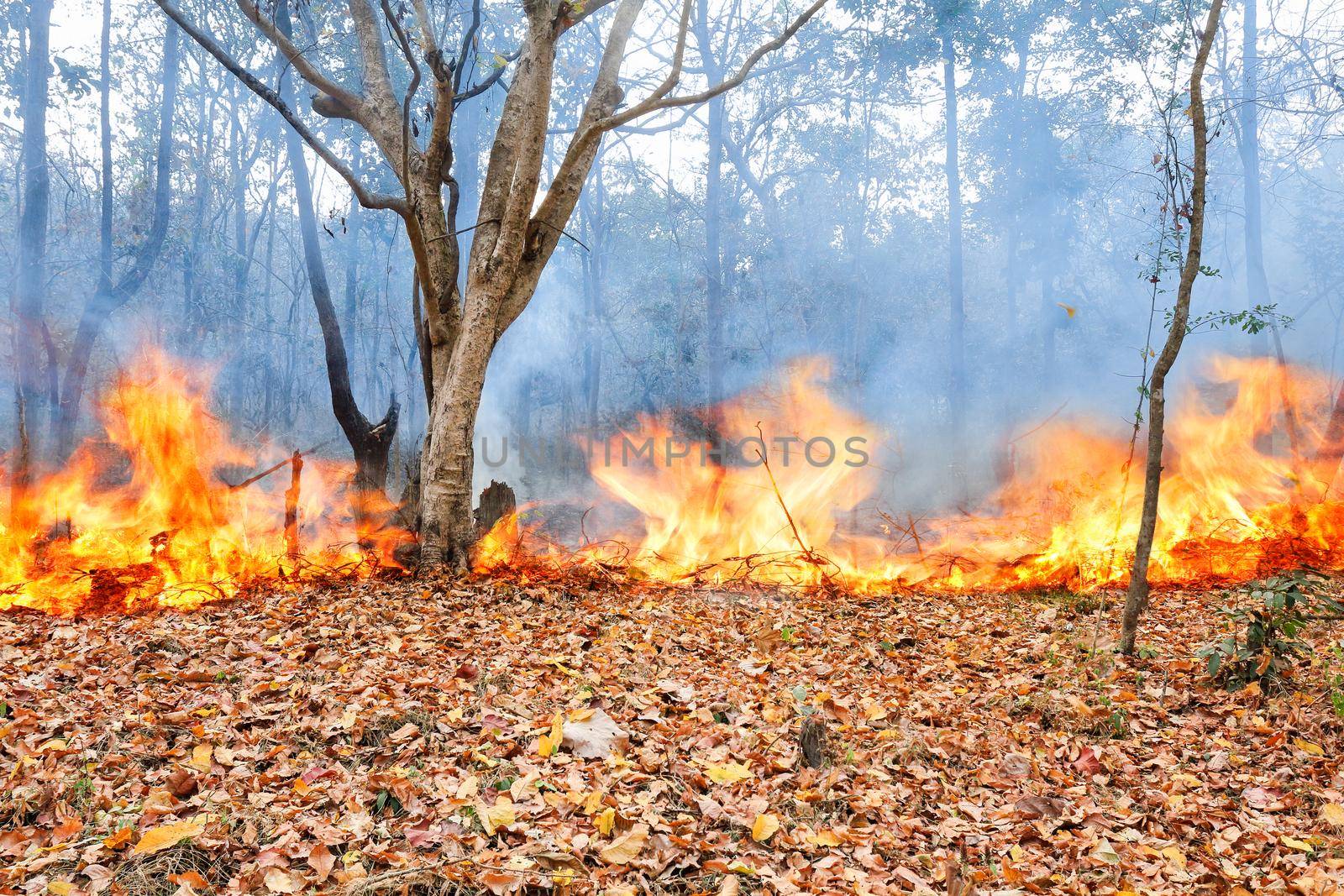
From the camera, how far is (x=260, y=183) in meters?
27.5

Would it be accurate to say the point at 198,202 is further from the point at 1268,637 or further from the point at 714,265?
the point at 1268,637

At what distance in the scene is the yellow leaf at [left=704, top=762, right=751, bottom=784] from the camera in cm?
344

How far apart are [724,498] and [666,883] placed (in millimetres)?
7465

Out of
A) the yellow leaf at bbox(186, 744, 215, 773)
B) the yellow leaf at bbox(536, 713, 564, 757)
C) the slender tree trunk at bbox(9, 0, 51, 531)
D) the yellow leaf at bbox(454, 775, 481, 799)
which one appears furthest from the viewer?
the slender tree trunk at bbox(9, 0, 51, 531)

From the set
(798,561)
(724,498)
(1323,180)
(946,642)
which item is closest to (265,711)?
(946,642)

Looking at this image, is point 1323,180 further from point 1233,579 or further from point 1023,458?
point 1233,579

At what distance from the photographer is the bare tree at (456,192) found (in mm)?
6863

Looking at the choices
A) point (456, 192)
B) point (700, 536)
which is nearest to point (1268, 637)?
point (700, 536)

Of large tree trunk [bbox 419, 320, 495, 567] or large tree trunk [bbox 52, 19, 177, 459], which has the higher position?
large tree trunk [bbox 52, 19, 177, 459]

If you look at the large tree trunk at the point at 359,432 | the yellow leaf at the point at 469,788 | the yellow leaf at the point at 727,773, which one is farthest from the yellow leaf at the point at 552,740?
the large tree trunk at the point at 359,432

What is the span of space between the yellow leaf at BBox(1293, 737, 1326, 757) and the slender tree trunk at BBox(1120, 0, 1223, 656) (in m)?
1.46

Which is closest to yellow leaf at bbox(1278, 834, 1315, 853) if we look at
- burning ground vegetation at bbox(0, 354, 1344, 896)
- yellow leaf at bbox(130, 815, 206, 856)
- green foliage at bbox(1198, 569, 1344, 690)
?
burning ground vegetation at bbox(0, 354, 1344, 896)

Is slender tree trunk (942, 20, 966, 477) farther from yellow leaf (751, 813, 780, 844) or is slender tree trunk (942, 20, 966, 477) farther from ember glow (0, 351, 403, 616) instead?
yellow leaf (751, 813, 780, 844)

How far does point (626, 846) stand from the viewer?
9.23 ft
